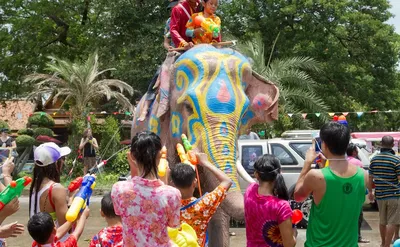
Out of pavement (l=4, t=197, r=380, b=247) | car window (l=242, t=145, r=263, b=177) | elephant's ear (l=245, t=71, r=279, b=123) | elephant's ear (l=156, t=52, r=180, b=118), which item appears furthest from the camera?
car window (l=242, t=145, r=263, b=177)

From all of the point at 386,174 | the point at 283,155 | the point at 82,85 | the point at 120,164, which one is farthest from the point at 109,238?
the point at 82,85

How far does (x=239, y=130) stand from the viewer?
7.52 m

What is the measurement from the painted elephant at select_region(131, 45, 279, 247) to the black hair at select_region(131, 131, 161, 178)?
2.18 m

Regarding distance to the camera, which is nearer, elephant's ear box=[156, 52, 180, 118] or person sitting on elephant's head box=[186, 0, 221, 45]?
elephant's ear box=[156, 52, 180, 118]

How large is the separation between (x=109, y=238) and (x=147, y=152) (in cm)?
A: 72

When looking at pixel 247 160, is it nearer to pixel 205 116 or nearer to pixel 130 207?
pixel 205 116

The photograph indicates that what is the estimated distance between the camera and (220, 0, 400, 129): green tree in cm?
2634

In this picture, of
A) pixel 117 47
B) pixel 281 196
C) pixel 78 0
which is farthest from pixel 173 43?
pixel 78 0

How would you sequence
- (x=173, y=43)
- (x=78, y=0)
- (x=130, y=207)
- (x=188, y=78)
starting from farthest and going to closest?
(x=78, y=0)
(x=173, y=43)
(x=188, y=78)
(x=130, y=207)

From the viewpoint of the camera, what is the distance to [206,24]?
26.5 ft

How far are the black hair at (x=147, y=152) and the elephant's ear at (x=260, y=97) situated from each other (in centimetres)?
387

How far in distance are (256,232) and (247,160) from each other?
8.55 m

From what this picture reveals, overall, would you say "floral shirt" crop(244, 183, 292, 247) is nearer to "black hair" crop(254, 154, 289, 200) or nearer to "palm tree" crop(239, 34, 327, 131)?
"black hair" crop(254, 154, 289, 200)

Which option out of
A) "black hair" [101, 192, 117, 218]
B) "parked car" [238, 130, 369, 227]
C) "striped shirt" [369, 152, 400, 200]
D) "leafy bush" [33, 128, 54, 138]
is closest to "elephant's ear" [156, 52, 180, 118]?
"striped shirt" [369, 152, 400, 200]
